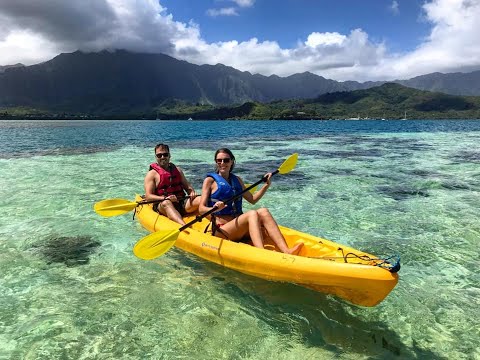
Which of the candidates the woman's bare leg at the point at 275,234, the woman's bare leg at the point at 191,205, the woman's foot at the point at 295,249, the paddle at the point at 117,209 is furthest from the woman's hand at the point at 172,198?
the woman's foot at the point at 295,249

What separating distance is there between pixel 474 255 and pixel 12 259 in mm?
9102

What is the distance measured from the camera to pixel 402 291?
5895 mm

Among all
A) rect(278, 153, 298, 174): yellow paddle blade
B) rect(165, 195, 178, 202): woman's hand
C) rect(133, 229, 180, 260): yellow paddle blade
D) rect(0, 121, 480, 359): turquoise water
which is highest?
rect(278, 153, 298, 174): yellow paddle blade

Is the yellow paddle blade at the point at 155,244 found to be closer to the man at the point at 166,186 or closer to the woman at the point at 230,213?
the woman at the point at 230,213

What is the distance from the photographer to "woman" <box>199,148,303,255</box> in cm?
600

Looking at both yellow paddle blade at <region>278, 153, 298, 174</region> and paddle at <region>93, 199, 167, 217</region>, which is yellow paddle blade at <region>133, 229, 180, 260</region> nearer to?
paddle at <region>93, 199, 167, 217</region>

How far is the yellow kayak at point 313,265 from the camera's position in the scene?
450cm

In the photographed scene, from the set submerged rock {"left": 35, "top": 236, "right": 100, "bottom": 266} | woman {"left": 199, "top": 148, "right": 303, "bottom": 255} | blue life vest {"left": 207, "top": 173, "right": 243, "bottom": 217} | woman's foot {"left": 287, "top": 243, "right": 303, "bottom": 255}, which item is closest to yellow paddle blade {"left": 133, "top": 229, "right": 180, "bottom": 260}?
woman {"left": 199, "top": 148, "right": 303, "bottom": 255}

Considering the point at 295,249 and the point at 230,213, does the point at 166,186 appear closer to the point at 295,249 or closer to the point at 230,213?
the point at 230,213

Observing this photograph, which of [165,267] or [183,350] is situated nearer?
[183,350]

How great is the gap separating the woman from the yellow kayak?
0.28m

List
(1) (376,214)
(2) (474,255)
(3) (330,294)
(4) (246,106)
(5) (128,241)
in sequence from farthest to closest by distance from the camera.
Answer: (4) (246,106)
(1) (376,214)
(5) (128,241)
(2) (474,255)
(3) (330,294)

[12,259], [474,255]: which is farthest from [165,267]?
[474,255]

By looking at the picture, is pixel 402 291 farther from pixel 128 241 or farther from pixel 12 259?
pixel 12 259
